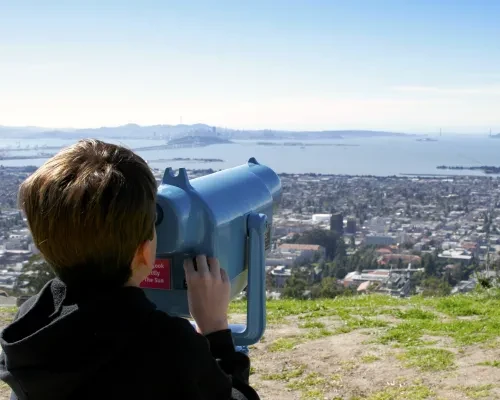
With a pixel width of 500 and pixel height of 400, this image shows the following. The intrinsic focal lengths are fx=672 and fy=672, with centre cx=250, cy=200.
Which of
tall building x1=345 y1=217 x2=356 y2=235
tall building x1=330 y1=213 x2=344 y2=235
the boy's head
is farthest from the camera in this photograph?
tall building x1=345 y1=217 x2=356 y2=235

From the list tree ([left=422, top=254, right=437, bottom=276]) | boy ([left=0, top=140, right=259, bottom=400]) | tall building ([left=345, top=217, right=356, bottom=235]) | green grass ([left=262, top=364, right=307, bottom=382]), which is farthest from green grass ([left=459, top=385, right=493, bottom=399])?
tall building ([left=345, top=217, right=356, bottom=235])

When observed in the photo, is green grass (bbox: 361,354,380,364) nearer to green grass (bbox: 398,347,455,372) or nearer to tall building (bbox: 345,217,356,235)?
green grass (bbox: 398,347,455,372)

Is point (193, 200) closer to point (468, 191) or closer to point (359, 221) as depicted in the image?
point (359, 221)

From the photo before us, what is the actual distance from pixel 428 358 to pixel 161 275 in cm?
337

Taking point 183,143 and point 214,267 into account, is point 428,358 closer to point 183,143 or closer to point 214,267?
point 214,267

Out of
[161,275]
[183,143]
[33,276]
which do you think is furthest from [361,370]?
[183,143]

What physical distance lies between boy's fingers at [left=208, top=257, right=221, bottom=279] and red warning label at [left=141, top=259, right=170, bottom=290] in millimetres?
165

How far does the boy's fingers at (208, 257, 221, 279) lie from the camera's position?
5.42 feet

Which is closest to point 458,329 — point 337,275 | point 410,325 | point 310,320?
point 410,325

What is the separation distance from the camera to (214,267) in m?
1.69

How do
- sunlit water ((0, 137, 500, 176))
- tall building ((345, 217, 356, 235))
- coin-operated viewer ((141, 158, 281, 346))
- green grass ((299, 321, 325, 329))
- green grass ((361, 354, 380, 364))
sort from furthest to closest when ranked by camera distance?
sunlit water ((0, 137, 500, 176)), tall building ((345, 217, 356, 235)), green grass ((299, 321, 325, 329)), green grass ((361, 354, 380, 364)), coin-operated viewer ((141, 158, 281, 346))

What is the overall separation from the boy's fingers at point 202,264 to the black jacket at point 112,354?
1.34 ft

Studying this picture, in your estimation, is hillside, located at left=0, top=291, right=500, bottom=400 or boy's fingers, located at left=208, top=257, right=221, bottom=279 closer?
boy's fingers, located at left=208, top=257, right=221, bottom=279

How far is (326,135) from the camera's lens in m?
94.7
